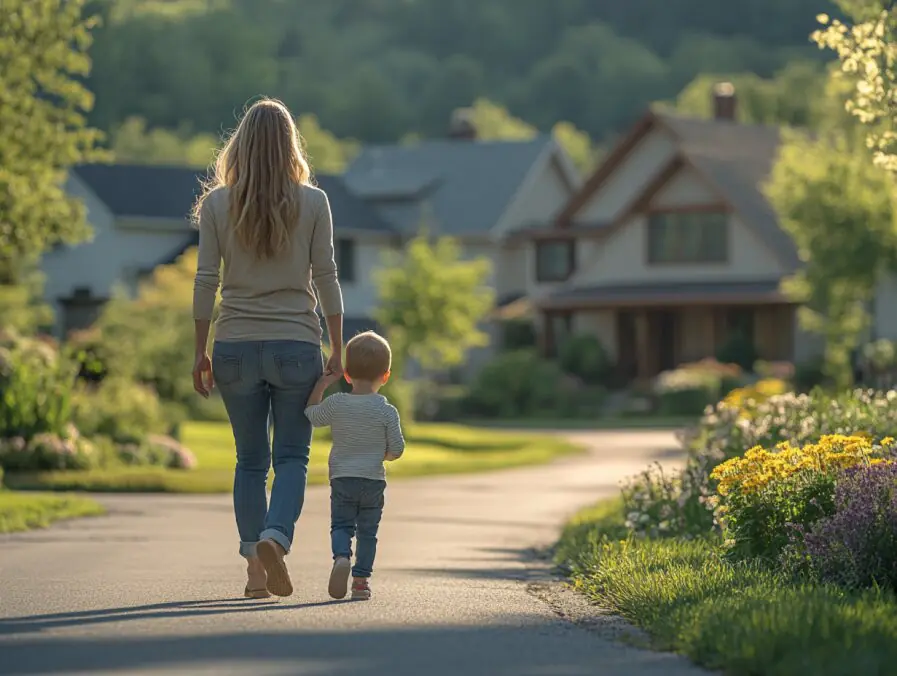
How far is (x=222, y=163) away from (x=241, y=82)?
131309 millimetres

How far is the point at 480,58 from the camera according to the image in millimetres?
158500

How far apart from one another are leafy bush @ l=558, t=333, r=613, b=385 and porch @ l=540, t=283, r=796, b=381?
3.09 feet

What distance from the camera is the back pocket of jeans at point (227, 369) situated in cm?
1095

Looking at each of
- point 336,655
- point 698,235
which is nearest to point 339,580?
point 336,655

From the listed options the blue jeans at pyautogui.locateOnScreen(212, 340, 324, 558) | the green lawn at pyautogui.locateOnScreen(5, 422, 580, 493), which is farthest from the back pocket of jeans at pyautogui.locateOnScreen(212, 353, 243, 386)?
the green lawn at pyautogui.locateOnScreen(5, 422, 580, 493)

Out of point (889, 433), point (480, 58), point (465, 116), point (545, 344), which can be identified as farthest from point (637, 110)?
point (889, 433)

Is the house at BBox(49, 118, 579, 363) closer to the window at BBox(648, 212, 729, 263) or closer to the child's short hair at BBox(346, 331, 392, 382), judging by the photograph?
the window at BBox(648, 212, 729, 263)

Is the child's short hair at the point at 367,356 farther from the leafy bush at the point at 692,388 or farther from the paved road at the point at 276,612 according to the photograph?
the leafy bush at the point at 692,388

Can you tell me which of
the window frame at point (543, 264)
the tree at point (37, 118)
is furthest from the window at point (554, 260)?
the tree at point (37, 118)

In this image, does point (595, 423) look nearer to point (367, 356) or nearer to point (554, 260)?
point (554, 260)

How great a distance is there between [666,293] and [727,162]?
15.8ft

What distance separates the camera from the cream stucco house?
61.8 metres

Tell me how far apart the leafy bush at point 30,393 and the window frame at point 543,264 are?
1733 inches

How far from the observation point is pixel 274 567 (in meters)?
10.8
